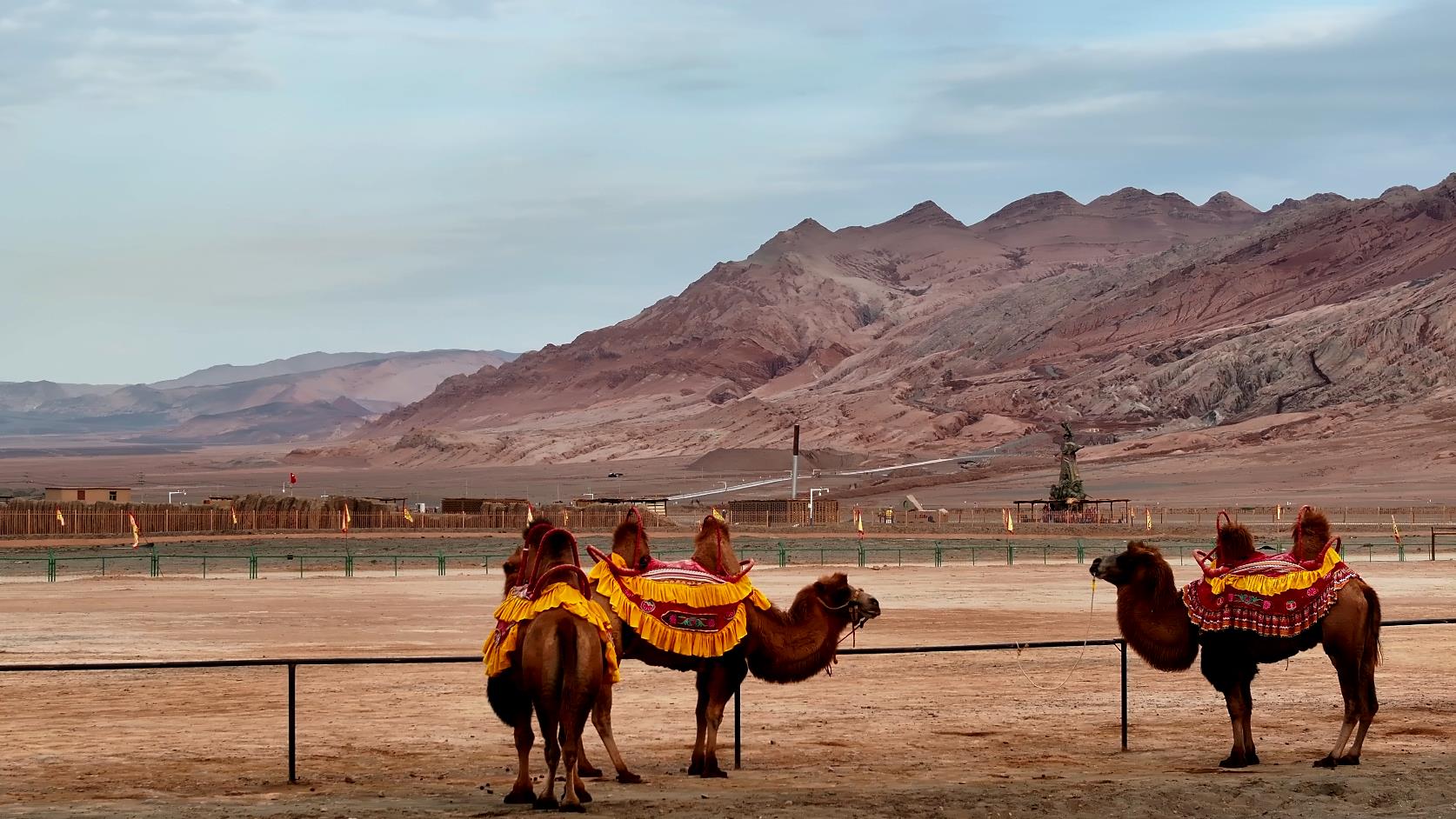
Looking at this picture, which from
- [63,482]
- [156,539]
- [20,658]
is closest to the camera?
[20,658]

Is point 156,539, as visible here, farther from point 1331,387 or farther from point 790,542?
point 1331,387

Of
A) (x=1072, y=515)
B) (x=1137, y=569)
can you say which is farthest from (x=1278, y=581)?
(x=1072, y=515)

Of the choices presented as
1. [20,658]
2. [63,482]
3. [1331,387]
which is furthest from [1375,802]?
[63,482]

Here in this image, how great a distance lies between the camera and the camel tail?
48.1 ft

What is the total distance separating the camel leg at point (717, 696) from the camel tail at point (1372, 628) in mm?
5309

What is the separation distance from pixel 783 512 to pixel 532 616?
6804 centimetres

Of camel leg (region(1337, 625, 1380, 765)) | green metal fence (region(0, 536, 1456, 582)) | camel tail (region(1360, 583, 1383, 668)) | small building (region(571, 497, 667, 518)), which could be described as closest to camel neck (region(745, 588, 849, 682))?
camel leg (region(1337, 625, 1380, 765))

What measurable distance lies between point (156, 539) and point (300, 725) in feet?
170

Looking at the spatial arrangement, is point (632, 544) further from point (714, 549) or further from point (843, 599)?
point (843, 599)

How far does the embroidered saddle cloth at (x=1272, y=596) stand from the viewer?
48.2 feet

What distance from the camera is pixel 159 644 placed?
25.9 m

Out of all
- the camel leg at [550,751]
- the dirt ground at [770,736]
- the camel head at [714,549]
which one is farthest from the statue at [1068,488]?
the camel leg at [550,751]

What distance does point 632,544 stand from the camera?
1494cm

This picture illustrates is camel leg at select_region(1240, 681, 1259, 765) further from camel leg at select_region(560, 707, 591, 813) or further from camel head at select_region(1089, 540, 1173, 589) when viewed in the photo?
camel leg at select_region(560, 707, 591, 813)
